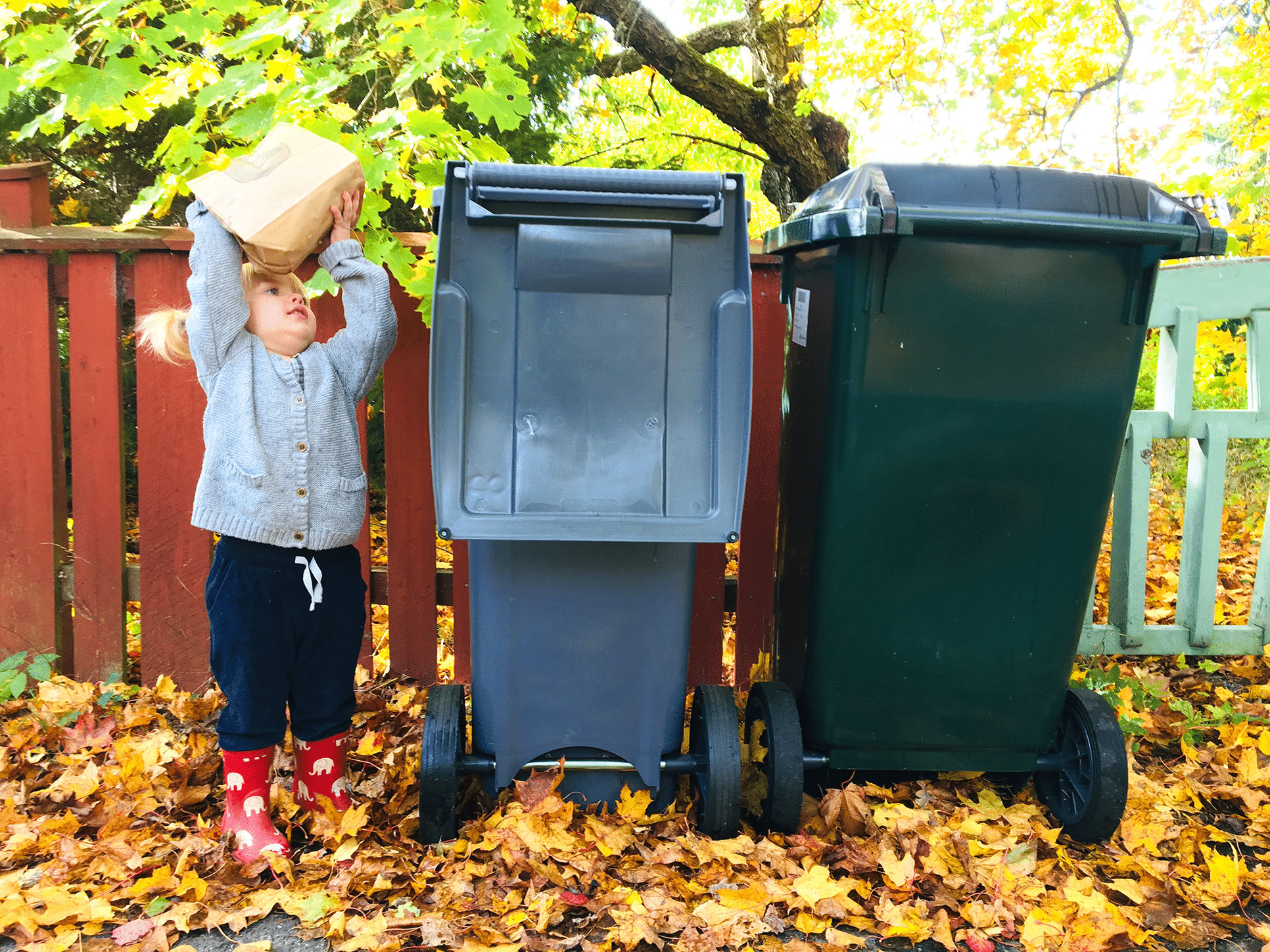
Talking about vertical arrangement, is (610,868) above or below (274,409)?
below

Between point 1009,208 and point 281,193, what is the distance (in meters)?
1.76

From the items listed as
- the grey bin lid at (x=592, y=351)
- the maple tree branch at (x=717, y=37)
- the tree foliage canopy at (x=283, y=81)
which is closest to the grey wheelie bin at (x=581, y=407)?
the grey bin lid at (x=592, y=351)

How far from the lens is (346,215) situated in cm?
222

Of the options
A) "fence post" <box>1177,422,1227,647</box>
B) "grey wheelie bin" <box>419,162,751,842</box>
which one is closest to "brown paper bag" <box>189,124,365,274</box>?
"grey wheelie bin" <box>419,162,751,842</box>

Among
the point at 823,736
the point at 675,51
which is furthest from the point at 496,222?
the point at 675,51

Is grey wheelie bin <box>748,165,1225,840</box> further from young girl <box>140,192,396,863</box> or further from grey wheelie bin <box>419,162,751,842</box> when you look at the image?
young girl <box>140,192,396,863</box>

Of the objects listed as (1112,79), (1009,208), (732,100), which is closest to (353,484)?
(1009,208)

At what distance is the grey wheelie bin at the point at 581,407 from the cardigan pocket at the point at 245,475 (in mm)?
429

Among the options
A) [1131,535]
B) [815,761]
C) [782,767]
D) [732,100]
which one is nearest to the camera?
[782,767]

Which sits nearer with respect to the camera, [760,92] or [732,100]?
[732,100]

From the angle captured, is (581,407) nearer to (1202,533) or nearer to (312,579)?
(312,579)

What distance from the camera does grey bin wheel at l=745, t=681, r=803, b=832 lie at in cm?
226

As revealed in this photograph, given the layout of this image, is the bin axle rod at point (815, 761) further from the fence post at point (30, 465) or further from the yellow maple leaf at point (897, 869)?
the fence post at point (30, 465)

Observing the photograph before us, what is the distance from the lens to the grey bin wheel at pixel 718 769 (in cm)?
220
